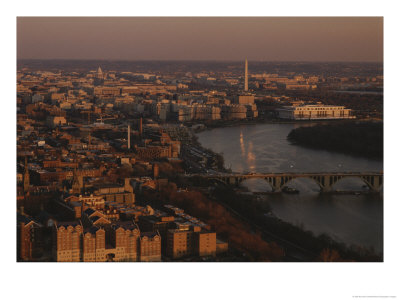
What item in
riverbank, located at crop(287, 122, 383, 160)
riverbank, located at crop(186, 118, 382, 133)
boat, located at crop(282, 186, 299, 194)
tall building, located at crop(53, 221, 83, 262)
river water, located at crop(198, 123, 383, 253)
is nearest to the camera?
tall building, located at crop(53, 221, 83, 262)

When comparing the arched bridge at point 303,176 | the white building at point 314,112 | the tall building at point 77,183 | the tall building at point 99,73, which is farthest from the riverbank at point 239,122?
the tall building at point 77,183

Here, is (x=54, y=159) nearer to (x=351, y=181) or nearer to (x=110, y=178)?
(x=110, y=178)

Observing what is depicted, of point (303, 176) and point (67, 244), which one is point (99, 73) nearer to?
point (303, 176)

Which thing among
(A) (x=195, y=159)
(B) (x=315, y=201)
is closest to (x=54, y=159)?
(A) (x=195, y=159)

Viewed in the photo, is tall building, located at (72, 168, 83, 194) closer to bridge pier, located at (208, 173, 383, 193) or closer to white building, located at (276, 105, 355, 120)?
bridge pier, located at (208, 173, 383, 193)

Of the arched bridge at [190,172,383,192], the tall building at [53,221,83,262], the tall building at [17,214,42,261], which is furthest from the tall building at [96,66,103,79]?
the tall building at [53,221,83,262]

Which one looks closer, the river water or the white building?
the river water
